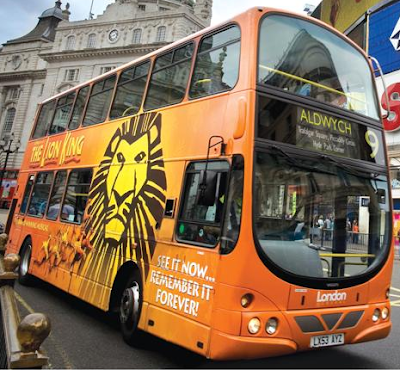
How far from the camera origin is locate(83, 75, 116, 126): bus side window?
737 cm

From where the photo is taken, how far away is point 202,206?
14.5 feet

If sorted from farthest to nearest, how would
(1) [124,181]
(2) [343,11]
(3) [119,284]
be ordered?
(2) [343,11]
(1) [124,181]
(3) [119,284]

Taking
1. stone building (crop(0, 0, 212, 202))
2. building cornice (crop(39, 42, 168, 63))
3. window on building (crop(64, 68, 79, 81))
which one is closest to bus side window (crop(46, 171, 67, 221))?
stone building (crop(0, 0, 212, 202))

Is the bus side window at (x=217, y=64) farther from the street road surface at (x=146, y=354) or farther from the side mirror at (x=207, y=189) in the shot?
the street road surface at (x=146, y=354)

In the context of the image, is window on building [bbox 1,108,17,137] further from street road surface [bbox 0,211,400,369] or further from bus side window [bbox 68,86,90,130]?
street road surface [bbox 0,211,400,369]

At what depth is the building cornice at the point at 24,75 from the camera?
2390 inches

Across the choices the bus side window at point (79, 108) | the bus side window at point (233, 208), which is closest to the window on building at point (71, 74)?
the bus side window at point (79, 108)

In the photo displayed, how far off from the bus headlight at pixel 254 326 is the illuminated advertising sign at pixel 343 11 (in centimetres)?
3448

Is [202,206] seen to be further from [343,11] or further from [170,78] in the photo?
[343,11]

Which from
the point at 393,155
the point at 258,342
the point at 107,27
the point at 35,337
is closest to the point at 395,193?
the point at 393,155

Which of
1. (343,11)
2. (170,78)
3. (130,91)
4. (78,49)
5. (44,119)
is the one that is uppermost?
(78,49)

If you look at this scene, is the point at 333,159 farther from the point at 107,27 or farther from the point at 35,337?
the point at 107,27

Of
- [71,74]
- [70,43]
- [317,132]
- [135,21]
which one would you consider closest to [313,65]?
[317,132]

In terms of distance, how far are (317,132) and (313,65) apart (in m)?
0.88
